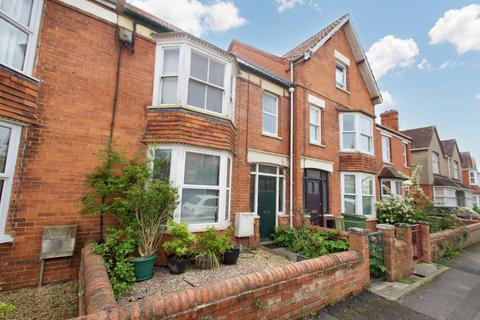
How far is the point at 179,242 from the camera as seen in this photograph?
4832 mm

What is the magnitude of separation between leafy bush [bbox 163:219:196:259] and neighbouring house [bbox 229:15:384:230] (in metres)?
4.09

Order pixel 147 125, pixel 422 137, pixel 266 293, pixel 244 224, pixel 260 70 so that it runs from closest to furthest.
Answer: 1. pixel 266 293
2. pixel 147 125
3. pixel 244 224
4. pixel 260 70
5. pixel 422 137

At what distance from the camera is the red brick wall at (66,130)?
14.1 feet

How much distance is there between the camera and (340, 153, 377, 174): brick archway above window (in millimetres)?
10422

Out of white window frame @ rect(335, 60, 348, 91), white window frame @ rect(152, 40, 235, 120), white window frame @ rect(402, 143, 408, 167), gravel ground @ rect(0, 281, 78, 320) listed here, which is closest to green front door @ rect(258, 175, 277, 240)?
white window frame @ rect(152, 40, 235, 120)

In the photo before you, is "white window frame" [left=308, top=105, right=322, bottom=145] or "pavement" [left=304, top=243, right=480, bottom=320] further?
"white window frame" [left=308, top=105, right=322, bottom=145]

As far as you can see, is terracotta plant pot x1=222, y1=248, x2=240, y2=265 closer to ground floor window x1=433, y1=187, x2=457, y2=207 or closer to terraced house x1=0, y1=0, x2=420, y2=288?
terraced house x1=0, y1=0, x2=420, y2=288

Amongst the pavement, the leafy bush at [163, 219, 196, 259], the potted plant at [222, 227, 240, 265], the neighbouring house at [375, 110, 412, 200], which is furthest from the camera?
the neighbouring house at [375, 110, 412, 200]

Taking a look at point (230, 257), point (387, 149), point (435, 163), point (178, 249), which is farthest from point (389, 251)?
point (435, 163)

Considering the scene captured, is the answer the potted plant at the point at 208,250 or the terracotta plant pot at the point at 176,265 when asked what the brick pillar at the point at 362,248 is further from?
the terracotta plant pot at the point at 176,265

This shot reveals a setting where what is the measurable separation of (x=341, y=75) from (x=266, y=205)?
8.48 metres

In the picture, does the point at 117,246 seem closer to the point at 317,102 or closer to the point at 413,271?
the point at 413,271


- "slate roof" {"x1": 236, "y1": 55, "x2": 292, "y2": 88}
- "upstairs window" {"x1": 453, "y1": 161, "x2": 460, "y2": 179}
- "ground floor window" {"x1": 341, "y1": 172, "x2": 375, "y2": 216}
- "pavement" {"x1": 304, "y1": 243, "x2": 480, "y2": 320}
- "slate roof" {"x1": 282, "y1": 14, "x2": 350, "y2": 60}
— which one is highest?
"slate roof" {"x1": 282, "y1": 14, "x2": 350, "y2": 60}

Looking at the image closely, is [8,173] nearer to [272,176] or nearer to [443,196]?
[272,176]
